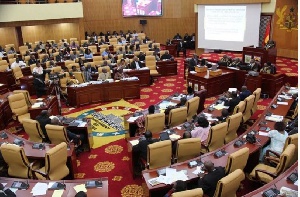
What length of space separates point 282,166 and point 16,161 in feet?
14.8

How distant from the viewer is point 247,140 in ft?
20.7

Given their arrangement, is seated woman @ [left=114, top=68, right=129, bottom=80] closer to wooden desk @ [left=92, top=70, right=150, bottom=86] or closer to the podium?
wooden desk @ [left=92, top=70, right=150, bottom=86]

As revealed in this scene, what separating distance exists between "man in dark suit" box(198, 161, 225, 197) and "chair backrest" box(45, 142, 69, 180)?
2431 millimetres

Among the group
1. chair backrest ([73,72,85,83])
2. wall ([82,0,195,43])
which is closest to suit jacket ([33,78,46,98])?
chair backrest ([73,72,85,83])

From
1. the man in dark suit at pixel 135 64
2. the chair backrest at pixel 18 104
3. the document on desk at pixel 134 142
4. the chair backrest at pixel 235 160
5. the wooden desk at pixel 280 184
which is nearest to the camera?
the wooden desk at pixel 280 184

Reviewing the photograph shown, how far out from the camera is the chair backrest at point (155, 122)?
7.20 m

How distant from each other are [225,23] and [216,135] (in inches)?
439

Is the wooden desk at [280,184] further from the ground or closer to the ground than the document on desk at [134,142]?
closer to the ground

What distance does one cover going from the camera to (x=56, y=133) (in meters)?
6.75

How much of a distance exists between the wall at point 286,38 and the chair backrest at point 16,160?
1278 cm

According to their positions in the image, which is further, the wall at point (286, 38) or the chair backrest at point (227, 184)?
the wall at point (286, 38)

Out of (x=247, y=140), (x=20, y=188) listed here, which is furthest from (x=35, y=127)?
(x=247, y=140)

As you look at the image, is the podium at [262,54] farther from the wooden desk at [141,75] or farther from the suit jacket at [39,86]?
the suit jacket at [39,86]

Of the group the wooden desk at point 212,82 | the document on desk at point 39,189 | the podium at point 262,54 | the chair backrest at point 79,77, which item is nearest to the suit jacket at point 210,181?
the document on desk at point 39,189
